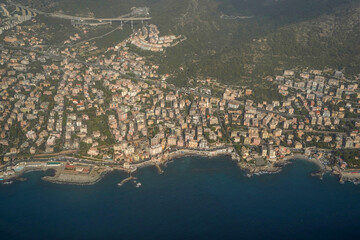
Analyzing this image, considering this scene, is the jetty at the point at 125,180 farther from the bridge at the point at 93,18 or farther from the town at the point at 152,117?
the bridge at the point at 93,18

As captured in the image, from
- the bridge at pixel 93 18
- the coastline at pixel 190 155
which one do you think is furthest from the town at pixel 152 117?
the bridge at pixel 93 18

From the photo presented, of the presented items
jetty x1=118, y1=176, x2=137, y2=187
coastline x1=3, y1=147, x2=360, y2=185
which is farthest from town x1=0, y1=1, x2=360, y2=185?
jetty x1=118, y1=176, x2=137, y2=187

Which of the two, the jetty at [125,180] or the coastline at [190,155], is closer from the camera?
the jetty at [125,180]

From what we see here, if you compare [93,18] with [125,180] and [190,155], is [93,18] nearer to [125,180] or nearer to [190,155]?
[190,155]

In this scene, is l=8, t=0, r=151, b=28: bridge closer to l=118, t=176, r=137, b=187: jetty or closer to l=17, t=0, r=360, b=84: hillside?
l=17, t=0, r=360, b=84: hillside

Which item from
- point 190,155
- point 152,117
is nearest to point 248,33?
point 152,117

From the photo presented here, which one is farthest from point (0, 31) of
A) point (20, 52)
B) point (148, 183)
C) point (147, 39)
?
point (148, 183)

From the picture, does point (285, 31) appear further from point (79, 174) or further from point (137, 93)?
point (79, 174)

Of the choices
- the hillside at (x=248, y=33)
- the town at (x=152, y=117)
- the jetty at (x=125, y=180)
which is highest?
the hillside at (x=248, y=33)

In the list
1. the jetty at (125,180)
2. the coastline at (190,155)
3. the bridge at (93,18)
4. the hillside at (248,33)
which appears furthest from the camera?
the bridge at (93,18)
